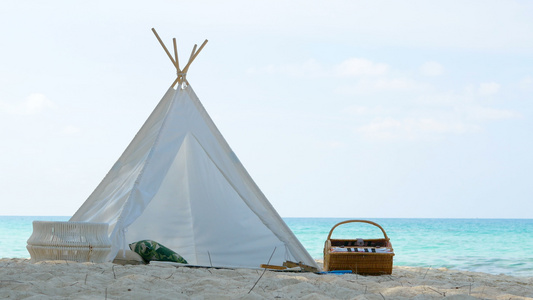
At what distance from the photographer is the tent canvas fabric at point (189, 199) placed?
4.34 metres

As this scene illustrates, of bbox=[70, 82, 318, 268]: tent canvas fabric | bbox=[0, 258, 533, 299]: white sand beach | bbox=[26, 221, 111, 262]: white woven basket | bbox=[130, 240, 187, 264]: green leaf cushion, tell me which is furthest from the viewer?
bbox=[70, 82, 318, 268]: tent canvas fabric

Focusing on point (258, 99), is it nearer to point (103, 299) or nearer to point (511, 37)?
point (511, 37)

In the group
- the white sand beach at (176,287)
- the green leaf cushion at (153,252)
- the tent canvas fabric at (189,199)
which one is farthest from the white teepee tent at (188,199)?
the white sand beach at (176,287)

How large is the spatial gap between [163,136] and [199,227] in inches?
44.5

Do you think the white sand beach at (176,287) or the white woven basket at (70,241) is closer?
the white sand beach at (176,287)

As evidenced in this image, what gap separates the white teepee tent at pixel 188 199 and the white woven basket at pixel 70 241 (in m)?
→ 0.20

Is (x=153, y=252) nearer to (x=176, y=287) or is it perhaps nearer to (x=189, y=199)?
(x=189, y=199)

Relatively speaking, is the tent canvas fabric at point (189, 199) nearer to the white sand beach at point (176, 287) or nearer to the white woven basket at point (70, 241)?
the white woven basket at point (70, 241)

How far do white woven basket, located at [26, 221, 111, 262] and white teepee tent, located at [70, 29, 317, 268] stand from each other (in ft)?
0.65

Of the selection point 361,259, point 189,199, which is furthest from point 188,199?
point 361,259

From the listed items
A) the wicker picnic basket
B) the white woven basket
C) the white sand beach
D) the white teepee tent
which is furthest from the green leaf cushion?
the wicker picnic basket

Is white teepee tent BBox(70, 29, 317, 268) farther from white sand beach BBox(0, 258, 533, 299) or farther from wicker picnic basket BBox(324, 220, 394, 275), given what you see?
white sand beach BBox(0, 258, 533, 299)

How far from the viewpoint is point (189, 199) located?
5457mm

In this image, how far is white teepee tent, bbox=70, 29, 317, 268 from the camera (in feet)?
A: 14.3
